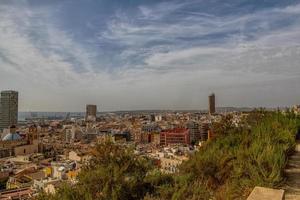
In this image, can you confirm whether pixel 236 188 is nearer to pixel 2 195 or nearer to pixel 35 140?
pixel 2 195

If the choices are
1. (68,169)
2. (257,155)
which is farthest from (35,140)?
(257,155)

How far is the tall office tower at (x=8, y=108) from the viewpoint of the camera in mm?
100750

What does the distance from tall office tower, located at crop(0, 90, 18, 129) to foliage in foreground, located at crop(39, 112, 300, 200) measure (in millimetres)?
Result: 100792

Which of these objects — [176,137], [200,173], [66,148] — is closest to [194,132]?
[176,137]

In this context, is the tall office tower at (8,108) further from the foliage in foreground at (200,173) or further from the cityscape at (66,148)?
the foliage in foreground at (200,173)

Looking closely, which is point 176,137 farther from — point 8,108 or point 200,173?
point 8,108

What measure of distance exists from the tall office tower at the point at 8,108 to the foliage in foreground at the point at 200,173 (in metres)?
101

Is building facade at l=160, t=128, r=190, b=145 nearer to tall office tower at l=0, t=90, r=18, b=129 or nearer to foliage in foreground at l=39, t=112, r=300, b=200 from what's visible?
foliage in foreground at l=39, t=112, r=300, b=200

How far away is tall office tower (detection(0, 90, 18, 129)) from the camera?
10075 centimetres

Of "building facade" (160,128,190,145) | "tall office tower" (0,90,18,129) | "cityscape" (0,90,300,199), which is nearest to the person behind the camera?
"cityscape" (0,90,300,199)

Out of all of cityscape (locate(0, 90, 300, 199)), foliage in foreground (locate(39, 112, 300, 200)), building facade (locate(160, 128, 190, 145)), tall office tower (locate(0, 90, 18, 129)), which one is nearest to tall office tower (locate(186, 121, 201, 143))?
cityscape (locate(0, 90, 300, 199))

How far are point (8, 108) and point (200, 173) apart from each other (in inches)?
4080

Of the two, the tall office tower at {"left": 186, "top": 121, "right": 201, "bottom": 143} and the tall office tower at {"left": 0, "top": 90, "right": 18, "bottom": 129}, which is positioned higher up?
the tall office tower at {"left": 0, "top": 90, "right": 18, "bottom": 129}

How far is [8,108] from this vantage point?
101 m
